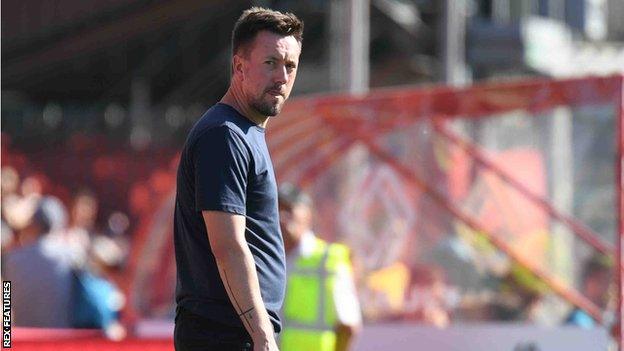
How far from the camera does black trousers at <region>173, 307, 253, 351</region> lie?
4.43 meters

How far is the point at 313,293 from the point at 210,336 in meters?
3.12

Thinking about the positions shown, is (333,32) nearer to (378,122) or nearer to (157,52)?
(378,122)

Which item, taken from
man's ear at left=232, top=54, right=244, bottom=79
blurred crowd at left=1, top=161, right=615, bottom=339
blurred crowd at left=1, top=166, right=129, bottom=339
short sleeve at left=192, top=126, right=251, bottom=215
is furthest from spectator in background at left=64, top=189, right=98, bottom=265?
short sleeve at left=192, top=126, right=251, bottom=215

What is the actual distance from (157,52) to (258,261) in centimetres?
1908

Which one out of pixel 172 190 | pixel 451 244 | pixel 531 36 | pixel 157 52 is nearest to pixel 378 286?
pixel 451 244

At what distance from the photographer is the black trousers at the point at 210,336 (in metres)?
4.43

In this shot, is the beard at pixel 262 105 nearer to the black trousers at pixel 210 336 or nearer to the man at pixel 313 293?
the black trousers at pixel 210 336

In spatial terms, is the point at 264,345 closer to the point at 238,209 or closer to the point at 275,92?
the point at 238,209

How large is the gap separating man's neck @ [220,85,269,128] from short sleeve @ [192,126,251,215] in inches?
5.9

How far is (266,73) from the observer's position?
452cm

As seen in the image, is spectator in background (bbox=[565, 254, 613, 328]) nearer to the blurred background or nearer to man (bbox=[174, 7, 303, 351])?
the blurred background

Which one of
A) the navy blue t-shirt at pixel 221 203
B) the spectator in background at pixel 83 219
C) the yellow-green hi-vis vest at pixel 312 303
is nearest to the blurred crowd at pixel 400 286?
the yellow-green hi-vis vest at pixel 312 303

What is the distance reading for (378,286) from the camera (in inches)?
435

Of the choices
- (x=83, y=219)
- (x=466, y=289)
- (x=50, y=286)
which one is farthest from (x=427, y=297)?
(x=83, y=219)
